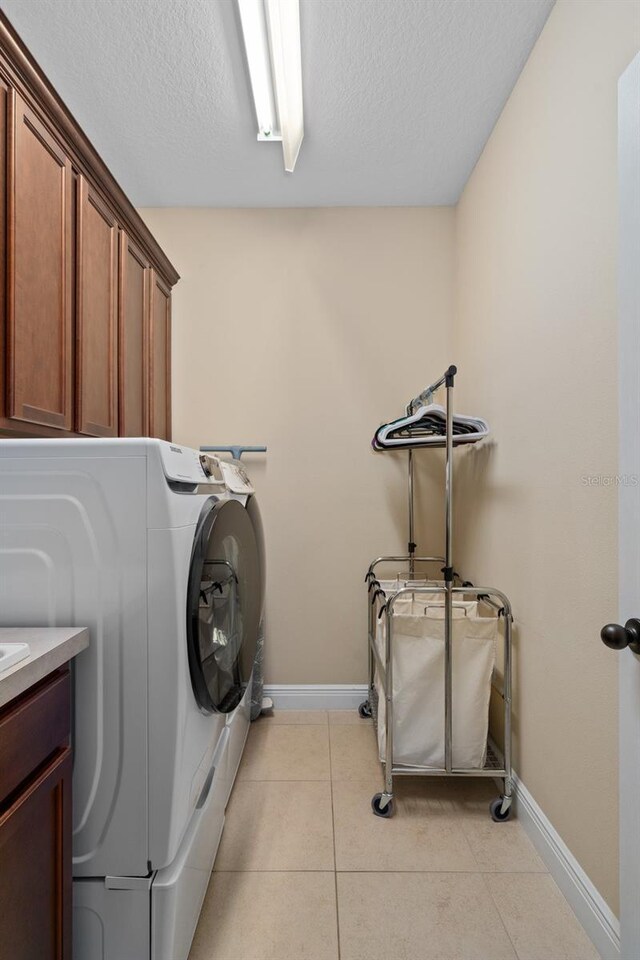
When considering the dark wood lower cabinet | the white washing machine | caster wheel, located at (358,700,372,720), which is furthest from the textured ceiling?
caster wheel, located at (358,700,372,720)

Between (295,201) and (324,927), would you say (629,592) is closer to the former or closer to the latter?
(324,927)

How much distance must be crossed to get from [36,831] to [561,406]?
1.54 metres

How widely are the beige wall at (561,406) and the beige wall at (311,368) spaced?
2.11 feet

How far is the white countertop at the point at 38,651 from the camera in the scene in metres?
0.82

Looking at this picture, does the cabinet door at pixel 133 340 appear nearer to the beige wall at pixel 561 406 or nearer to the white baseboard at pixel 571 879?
the beige wall at pixel 561 406

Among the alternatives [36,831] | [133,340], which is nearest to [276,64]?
[133,340]

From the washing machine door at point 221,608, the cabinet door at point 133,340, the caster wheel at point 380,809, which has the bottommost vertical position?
the caster wheel at point 380,809

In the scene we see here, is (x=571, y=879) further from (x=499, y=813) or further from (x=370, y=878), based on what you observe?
(x=370, y=878)

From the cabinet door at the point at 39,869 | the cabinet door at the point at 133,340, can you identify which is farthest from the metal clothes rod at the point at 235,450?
the cabinet door at the point at 39,869

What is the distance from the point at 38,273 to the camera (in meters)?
1.43

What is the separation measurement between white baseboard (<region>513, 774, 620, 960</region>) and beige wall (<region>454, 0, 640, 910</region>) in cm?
4

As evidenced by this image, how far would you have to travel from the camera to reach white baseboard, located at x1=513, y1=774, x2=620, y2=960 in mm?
1196

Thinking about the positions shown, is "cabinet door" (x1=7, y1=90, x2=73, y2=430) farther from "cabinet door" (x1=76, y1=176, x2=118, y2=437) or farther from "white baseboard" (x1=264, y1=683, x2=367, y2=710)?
"white baseboard" (x1=264, y1=683, x2=367, y2=710)

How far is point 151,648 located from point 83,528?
0.29m
